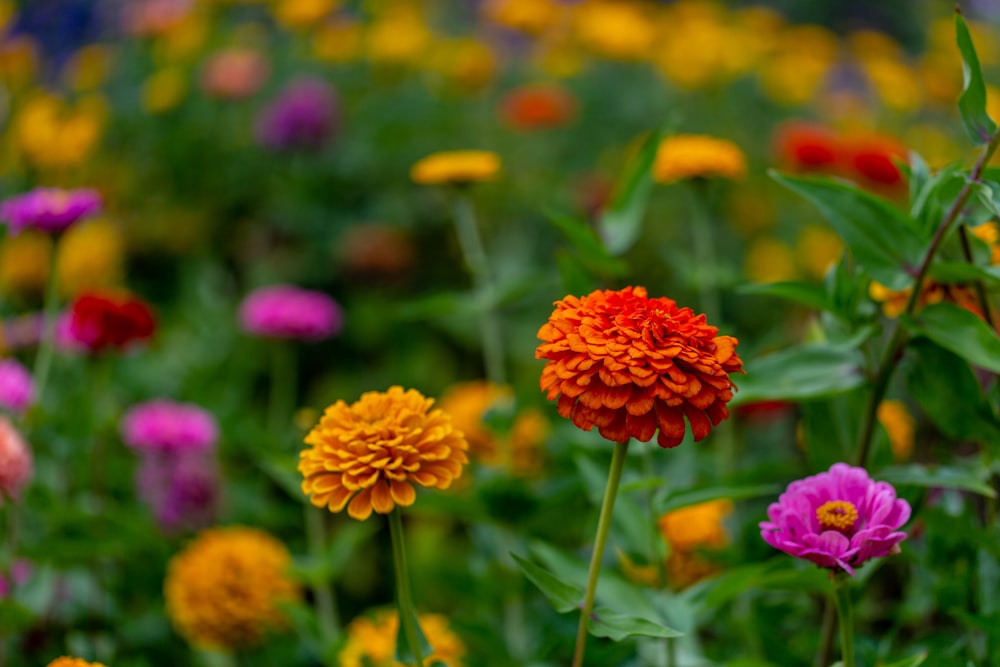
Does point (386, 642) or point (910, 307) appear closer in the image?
point (910, 307)

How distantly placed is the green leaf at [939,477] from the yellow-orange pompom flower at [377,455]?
1.30ft

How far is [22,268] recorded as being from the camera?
2143mm

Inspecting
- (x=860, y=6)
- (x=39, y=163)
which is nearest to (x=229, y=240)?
(x=39, y=163)

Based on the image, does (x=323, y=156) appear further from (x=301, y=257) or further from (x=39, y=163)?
(x=39, y=163)

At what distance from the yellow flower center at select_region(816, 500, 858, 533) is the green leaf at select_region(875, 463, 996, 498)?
187 millimetres

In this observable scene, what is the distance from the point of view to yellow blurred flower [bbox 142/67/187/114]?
2.66 m

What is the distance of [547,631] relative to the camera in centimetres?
109

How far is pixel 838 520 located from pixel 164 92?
2.47 m

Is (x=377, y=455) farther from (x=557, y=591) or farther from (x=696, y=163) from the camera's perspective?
(x=696, y=163)

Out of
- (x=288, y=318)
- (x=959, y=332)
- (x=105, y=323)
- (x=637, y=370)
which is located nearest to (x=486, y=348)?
(x=288, y=318)

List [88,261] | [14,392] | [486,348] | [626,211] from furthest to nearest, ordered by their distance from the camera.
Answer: [88,261], [486,348], [14,392], [626,211]

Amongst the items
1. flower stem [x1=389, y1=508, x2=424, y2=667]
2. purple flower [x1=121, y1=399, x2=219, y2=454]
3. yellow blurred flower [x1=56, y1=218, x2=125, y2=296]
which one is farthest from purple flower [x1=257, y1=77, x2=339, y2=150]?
flower stem [x1=389, y1=508, x2=424, y2=667]

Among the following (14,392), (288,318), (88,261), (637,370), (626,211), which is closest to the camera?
(637,370)

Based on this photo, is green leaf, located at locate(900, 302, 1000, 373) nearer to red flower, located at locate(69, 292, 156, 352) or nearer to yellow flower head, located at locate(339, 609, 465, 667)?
yellow flower head, located at locate(339, 609, 465, 667)
